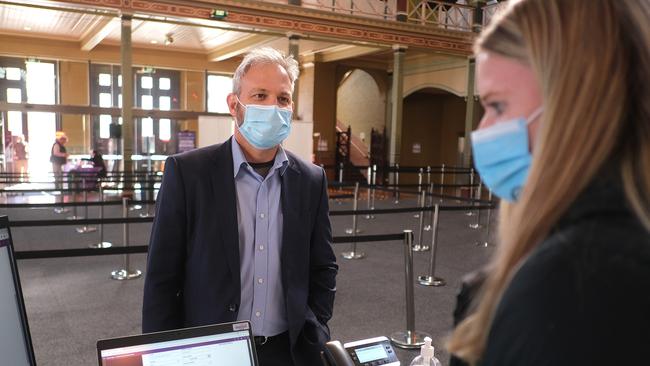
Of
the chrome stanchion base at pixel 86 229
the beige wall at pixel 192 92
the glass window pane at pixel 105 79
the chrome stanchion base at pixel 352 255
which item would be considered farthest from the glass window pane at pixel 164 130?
the chrome stanchion base at pixel 352 255

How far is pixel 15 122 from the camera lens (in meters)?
16.4

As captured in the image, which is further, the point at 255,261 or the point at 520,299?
the point at 255,261

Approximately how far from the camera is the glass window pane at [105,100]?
1808cm

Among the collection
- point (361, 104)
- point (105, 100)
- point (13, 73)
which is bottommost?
point (105, 100)

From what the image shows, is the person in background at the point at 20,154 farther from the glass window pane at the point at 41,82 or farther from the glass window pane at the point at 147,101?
the glass window pane at the point at 147,101

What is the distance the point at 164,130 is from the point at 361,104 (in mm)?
8397

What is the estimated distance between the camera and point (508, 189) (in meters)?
0.94

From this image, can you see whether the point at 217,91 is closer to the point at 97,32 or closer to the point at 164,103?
the point at 164,103

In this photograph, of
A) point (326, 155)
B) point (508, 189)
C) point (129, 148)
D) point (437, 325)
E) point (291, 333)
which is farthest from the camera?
point (326, 155)

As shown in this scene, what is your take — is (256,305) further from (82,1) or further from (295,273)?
(82,1)

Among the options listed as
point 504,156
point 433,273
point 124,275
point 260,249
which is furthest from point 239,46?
point 504,156

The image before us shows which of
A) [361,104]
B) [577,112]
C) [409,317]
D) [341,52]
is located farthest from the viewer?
[361,104]

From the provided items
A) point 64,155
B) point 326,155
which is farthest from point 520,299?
point 326,155

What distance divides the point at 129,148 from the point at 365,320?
916cm
